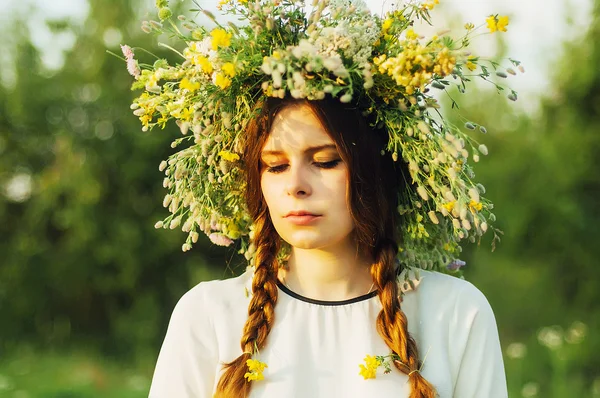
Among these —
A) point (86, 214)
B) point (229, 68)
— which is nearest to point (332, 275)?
point (229, 68)

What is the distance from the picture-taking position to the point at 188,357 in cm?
256

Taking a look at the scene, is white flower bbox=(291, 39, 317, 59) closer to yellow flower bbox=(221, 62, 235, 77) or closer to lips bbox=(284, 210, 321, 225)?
yellow flower bbox=(221, 62, 235, 77)

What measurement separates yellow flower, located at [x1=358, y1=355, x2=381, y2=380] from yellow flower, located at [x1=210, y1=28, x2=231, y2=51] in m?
1.06

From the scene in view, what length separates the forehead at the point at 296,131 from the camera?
2.43 metres

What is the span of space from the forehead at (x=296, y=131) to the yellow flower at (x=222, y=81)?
23 centimetres

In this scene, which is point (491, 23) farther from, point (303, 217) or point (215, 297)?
point (215, 297)

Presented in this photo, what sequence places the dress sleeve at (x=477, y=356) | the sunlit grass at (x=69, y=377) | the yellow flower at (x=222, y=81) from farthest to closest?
the sunlit grass at (x=69, y=377) → the dress sleeve at (x=477, y=356) → the yellow flower at (x=222, y=81)

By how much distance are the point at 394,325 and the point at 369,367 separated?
0.17 meters

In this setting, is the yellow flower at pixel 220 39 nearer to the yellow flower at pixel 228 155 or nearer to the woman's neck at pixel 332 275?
the yellow flower at pixel 228 155

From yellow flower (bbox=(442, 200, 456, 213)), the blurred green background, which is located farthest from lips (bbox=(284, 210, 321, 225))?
the blurred green background

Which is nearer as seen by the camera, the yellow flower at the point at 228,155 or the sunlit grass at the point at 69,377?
the yellow flower at the point at 228,155

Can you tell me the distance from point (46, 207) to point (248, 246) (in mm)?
7250

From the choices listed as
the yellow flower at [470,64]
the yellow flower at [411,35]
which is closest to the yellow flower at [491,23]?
the yellow flower at [470,64]

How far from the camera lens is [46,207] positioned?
9555 millimetres
